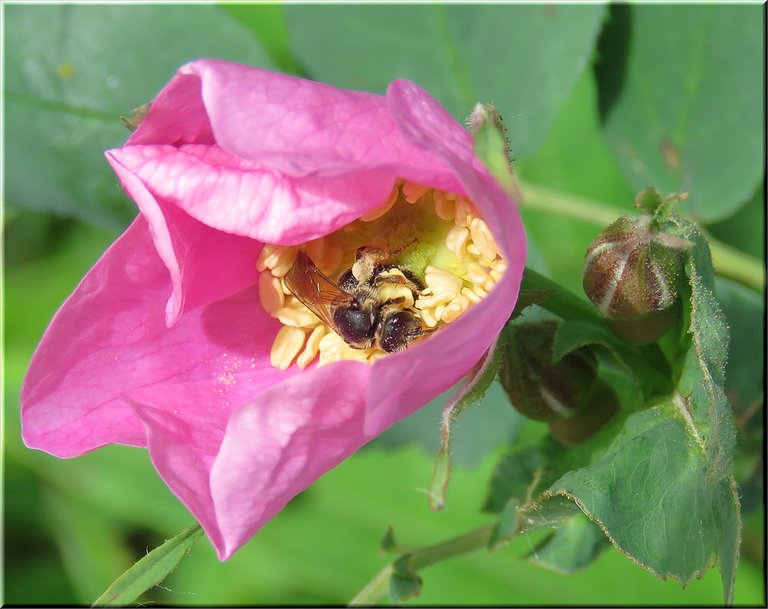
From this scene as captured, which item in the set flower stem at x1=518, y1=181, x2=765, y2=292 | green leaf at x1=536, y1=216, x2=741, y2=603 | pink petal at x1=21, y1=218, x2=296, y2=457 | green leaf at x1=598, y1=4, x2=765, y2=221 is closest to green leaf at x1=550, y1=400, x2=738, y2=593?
green leaf at x1=536, y1=216, x2=741, y2=603

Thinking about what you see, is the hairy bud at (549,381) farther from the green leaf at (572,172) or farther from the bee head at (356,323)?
the green leaf at (572,172)

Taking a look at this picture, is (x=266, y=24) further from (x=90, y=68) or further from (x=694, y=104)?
(x=694, y=104)

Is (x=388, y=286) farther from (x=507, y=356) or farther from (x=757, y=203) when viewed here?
(x=757, y=203)

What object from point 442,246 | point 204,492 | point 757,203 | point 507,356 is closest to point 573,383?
point 507,356

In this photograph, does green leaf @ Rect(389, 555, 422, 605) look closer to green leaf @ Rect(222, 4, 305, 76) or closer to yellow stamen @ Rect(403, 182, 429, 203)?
yellow stamen @ Rect(403, 182, 429, 203)

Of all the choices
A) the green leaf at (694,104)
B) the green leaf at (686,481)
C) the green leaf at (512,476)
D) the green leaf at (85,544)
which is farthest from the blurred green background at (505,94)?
the green leaf at (85,544)

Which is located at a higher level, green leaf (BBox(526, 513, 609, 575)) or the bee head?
the bee head

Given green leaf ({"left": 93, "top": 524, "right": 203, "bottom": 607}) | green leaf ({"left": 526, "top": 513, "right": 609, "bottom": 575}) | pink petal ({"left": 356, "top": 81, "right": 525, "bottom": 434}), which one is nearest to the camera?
pink petal ({"left": 356, "top": 81, "right": 525, "bottom": 434})
